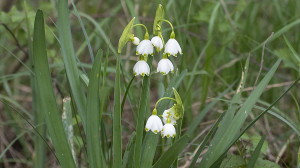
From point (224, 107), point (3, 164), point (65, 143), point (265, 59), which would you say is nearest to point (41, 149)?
point (65, 143)

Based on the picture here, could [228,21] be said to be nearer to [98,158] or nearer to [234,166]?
[234,166]

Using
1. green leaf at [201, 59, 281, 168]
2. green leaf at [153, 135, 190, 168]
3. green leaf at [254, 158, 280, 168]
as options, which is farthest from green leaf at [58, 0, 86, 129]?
green leaf at [254, 158, 280, 168]

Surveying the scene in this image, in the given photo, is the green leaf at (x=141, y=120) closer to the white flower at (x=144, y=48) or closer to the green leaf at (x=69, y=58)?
the white flower at (x=144, y=48)

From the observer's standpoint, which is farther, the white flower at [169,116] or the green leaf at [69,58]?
the green leaf at [69,58]

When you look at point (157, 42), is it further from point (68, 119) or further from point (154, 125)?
point (68, 119)

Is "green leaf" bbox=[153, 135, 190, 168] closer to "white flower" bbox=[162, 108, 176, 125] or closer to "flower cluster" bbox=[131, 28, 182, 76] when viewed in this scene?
"white flower" bbox=[162, 108, 176, 125]

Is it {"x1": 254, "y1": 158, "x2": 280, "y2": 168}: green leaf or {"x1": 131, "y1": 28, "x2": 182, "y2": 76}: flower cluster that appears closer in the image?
{"x1": 131, "y1": 28, "x2": 182, "y2": 76}: flower cluster

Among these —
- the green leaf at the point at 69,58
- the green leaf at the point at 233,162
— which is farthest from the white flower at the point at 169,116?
the green leaf at the point at 233,162
